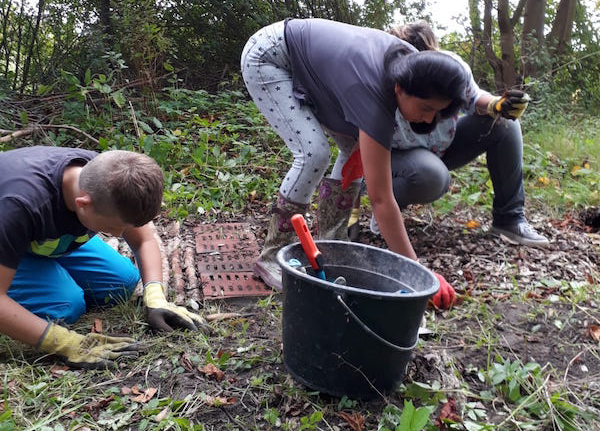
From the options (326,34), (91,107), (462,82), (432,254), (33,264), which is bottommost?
(432,254)

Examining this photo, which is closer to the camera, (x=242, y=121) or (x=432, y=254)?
(x=432, y=254)

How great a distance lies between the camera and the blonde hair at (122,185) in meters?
1.76

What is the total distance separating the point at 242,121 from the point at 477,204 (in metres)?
2.06

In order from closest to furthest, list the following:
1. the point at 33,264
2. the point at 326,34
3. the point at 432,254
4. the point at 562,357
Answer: the point at 562,357 → the point at 33,264 → the point at 326,34 → the point at 432,254

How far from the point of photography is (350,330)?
5.33 ft

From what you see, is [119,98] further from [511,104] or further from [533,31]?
[533,31]

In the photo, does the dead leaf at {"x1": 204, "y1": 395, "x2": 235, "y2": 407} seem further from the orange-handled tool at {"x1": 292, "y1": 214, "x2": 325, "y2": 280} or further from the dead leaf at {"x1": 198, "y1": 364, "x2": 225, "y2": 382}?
the orange-handled tool at {"x1": 292, "y1": 214, "x2": 325, "y2": 280}

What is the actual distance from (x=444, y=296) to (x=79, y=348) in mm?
1342

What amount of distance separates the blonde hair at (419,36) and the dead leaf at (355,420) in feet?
5.50

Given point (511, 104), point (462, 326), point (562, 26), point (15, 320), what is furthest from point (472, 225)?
point (562, 26)

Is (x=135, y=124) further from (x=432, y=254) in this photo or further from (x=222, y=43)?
(x=432, y=254)

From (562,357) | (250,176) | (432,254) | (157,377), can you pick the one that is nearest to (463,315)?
(562,357)

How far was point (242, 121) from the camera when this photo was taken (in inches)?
188

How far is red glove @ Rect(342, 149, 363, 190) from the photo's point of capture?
272 centimetres
